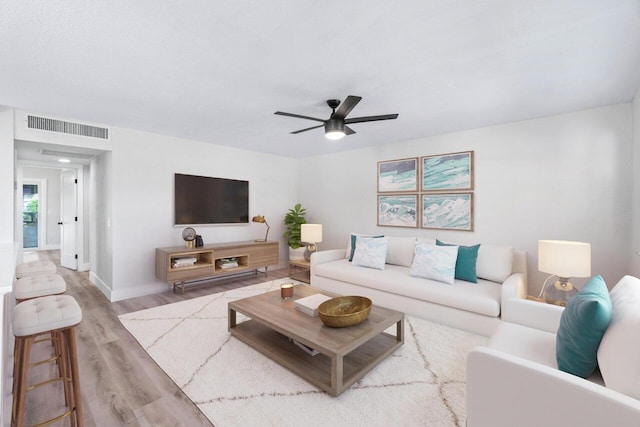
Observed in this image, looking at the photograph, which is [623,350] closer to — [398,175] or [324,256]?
[324,256]

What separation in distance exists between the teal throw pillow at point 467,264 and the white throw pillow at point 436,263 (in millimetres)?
76

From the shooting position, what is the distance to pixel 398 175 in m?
4.49

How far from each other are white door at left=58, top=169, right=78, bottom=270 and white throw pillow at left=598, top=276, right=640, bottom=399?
287 inches

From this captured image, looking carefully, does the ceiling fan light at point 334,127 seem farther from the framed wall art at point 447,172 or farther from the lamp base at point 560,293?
the lamp base at point 560,293

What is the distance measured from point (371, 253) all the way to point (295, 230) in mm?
1979

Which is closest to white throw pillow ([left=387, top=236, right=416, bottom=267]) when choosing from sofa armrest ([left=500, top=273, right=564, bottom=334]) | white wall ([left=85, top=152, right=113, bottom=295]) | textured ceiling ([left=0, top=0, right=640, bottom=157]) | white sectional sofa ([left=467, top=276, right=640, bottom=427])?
textured ceiling ([left=0, top=0, right=640, bottom=157])

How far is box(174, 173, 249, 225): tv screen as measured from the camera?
4379mm

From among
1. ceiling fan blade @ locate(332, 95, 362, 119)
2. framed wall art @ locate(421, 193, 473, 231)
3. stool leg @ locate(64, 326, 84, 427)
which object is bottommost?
stool leg @ locate(64, 326, 84, 427)

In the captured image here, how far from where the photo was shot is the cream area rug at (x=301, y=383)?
5.51ft

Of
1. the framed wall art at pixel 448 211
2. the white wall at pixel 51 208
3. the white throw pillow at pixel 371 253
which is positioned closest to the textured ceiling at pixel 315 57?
the framed wall art at pixel 448 211

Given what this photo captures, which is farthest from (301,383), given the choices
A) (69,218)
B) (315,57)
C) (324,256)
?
Result: (69,218)

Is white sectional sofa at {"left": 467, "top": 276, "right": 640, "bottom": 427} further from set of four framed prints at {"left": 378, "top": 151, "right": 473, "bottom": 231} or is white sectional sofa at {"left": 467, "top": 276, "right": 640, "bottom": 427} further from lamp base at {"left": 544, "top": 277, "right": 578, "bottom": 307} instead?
set of four framed prints at {"left": 378, "top": 151, "right": 473, "bottom": 231}

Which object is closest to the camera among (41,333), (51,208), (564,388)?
(564,388)

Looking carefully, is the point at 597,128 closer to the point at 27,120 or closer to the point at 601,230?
the point at 601,230
